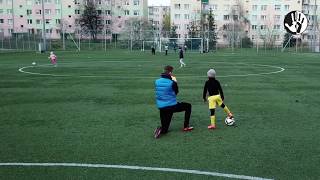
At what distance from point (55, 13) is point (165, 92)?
102m

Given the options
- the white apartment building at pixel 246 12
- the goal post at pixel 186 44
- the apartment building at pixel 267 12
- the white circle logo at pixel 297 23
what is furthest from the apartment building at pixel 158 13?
the white circle logo at pixel 297 23

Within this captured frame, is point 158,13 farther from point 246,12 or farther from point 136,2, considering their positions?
point 246,12

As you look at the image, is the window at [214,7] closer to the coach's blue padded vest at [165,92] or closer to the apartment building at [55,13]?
the apartment building at [55,13]

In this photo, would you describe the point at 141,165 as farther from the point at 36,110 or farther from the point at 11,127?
the point at 36,110

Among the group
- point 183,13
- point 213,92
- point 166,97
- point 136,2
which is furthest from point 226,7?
point 166,97

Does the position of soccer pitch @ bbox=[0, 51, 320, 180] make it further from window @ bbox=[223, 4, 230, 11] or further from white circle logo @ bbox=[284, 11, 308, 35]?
window @ bbox=[223, 4, 230, 11]

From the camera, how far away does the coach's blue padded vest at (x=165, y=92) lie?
10.6 meters

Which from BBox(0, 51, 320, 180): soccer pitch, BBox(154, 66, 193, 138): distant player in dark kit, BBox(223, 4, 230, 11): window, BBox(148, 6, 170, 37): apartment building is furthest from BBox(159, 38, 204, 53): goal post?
BBox(154, 66, 193, 138): distant player in dark kit

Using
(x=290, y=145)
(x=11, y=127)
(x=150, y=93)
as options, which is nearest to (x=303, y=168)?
(x=290, y=145)

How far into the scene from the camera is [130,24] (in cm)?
9712

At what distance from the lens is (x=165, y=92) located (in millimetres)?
10695

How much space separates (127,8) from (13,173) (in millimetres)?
103104

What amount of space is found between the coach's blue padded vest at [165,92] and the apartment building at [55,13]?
316 feet

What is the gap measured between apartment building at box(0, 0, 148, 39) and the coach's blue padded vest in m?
96.3
